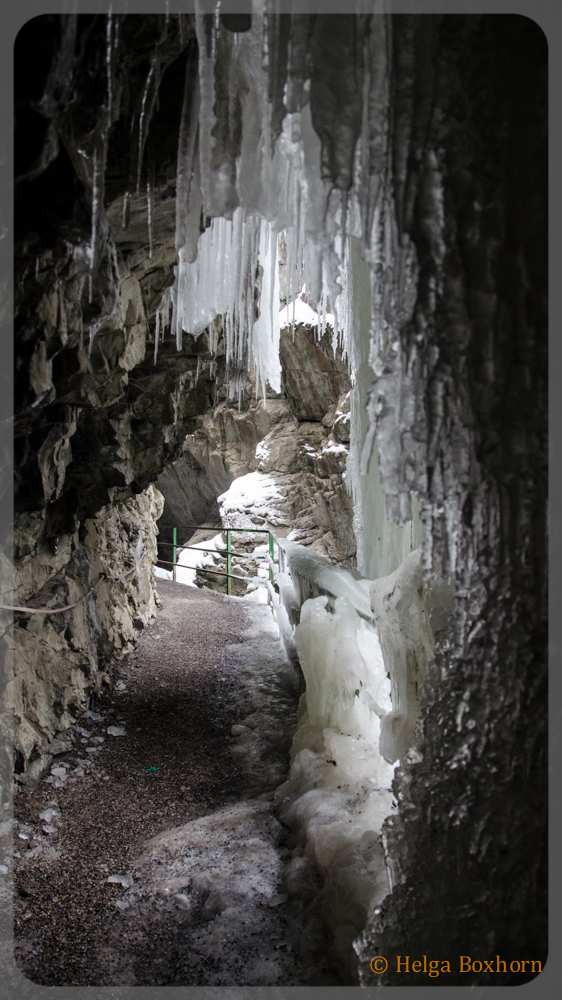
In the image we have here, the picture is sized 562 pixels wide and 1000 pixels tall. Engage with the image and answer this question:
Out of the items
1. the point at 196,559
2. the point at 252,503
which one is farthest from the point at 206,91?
the point at 196,559

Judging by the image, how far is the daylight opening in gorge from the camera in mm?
1337

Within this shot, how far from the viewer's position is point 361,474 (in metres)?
2.45

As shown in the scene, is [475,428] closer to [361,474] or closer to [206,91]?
[361,474]

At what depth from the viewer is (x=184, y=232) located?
1.82m

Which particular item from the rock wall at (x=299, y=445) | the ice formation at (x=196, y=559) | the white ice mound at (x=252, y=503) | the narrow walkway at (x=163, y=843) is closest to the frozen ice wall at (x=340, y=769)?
the narrow walkway at (x=163, y=843)

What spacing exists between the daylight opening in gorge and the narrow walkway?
0.05 ft

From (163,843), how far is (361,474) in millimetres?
2179

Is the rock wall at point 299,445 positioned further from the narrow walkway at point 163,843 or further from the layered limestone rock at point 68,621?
the narrow walkway at point 163,843

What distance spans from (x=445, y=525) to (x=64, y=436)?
240cm

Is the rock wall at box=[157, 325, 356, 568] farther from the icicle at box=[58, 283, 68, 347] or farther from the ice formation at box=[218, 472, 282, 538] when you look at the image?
the icicle at box=[58, 283, 68, 347]

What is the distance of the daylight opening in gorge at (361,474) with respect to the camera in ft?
4.39

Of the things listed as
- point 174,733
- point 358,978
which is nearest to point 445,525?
point 358,978

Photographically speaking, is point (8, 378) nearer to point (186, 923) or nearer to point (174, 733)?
point (186, 923)

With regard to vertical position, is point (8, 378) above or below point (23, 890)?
above
